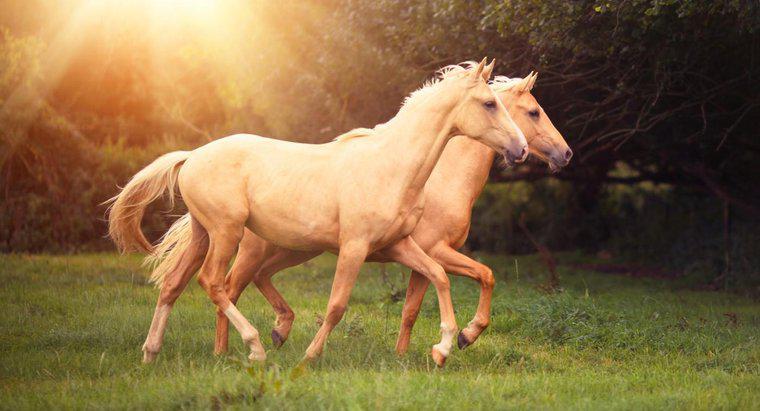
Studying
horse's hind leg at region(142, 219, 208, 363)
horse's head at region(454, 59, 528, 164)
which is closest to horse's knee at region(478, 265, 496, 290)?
horse's head at region(454, 59, 528, 164)

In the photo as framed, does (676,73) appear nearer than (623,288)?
Yes

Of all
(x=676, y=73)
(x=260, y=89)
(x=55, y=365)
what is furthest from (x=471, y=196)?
(x=260, y=89)

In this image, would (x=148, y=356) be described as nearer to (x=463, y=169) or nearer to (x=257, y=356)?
(x=257, y=356)

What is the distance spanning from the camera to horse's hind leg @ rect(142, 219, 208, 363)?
754cm

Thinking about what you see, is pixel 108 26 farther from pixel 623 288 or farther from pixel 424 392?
pixel 424 392

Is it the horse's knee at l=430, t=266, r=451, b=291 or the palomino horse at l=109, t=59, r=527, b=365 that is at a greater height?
the palomino horse at l=109, t=59, r=527, b=365

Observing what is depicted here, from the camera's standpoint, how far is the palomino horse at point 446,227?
26.6 feet

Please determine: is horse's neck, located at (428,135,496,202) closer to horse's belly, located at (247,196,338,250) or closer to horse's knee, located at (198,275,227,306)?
horse's belly, located at (247,196,338,250)

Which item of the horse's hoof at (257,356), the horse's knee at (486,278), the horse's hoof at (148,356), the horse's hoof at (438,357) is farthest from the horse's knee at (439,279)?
the horse's hoof at (148,356)

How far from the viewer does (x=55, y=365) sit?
24.0 ft

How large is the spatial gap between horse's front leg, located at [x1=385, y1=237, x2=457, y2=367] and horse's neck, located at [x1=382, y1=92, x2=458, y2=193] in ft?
1.66

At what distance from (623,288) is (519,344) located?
6835 millimetres

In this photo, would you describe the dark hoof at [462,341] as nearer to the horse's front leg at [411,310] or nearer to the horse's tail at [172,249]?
the horse's front leg at [411,310]

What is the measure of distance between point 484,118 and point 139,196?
320 centimetres
